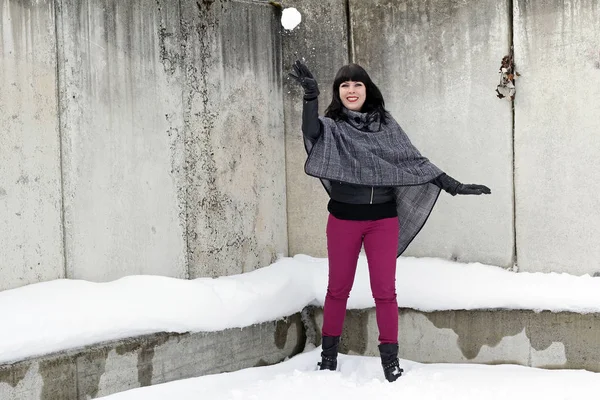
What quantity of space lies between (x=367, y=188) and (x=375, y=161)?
0.16 metres

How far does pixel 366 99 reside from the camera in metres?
4.31

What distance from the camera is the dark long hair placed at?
13.9ft

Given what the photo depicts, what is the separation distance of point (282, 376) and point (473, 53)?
7.23 ft

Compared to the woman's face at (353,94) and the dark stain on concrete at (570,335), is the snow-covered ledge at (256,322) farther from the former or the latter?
the woman's face at (353,94)

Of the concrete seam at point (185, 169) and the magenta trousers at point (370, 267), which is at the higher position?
the concrete seam at point (185, 169)

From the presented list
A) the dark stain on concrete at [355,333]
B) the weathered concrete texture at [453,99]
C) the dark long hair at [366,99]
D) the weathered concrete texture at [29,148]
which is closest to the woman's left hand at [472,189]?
the weathered concrete texture at [453,99]

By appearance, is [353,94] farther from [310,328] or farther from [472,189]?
[310,328]

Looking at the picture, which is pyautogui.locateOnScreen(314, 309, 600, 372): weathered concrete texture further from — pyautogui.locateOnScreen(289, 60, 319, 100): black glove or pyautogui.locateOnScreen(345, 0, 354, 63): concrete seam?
pyautogui.locateOnScreen(345, 0, 354, 63): concrete seam

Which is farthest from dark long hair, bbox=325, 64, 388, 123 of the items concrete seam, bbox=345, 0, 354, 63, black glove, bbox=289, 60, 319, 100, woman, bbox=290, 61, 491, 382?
concrete seam, bbox=345, 0, 354, 63

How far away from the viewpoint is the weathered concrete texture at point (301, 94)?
498 cm

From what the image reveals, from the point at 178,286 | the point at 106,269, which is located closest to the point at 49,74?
the point at 106,269

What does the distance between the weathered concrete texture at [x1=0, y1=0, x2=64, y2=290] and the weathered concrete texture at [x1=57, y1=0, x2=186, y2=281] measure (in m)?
0.08

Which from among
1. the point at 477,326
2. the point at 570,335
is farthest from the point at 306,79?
the point at 570,335

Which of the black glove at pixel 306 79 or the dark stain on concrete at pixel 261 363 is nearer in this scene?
the black glove at pixel 306 79
